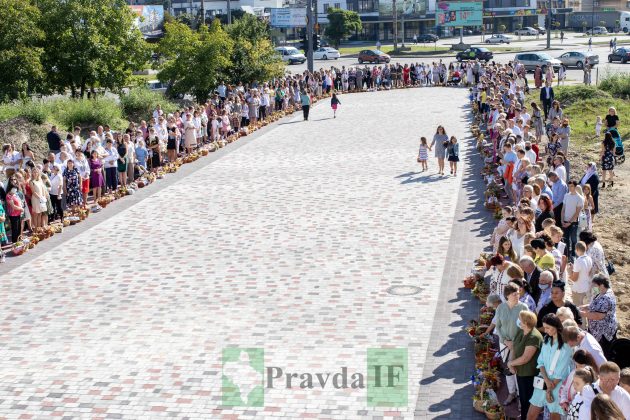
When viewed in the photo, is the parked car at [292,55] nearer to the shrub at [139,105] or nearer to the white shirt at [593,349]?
the shrub at [139,105]

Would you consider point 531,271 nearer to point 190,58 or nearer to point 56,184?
point 56,184

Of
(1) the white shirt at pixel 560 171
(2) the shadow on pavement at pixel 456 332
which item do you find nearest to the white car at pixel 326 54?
(2) the shadow on pavement at pixel 456 332

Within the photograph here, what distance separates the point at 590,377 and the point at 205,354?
5.58 metres

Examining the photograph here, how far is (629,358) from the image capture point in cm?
923

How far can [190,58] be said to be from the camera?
3662 centimetres

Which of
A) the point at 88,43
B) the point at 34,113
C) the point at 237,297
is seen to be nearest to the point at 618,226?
the point at 237,297

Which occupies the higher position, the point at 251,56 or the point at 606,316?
the point at 251,56

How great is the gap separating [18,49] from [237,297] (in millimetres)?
21487

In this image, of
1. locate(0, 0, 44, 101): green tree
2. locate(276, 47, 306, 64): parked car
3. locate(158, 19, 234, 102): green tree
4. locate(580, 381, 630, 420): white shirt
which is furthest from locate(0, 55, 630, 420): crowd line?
locate(276, 47, 306, 64): parked car

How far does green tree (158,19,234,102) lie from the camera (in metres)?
36.4

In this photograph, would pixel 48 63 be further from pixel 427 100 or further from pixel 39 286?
pixel 39 286

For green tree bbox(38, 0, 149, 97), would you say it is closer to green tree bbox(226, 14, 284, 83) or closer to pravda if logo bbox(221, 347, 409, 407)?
green tree bbox(226, 14, 284, 83)

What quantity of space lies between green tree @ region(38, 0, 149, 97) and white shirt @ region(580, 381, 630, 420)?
95.0ft

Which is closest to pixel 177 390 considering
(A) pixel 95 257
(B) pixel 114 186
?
(A) pixel 95 257
